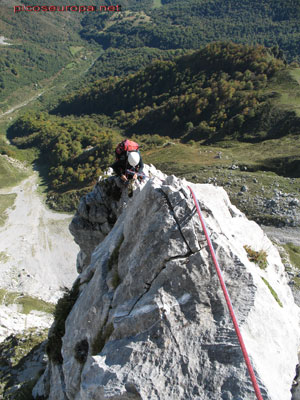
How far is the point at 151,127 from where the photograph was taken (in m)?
112

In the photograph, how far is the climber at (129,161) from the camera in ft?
47.1

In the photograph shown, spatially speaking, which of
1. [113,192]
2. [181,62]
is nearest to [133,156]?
[113,192]

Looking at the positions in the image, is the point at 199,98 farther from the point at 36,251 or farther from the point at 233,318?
the point at 233,318

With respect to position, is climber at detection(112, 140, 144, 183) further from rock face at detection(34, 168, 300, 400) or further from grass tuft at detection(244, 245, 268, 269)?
grass tuft at detection(244, 245, 268, 269)

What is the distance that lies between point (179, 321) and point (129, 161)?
9358 millimetres

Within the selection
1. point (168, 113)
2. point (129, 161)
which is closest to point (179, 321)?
point (129, 161)

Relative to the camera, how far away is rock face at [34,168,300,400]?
6.75 meters

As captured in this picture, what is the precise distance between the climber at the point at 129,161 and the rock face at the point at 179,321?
15.1 ft

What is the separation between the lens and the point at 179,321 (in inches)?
292

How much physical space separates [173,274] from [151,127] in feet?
360

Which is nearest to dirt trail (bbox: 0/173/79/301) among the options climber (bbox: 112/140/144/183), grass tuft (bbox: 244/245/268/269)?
climber (bbox: 112/140/144/183)

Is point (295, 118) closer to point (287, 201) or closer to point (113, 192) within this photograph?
point (287, 201)

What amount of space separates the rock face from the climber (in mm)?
4596

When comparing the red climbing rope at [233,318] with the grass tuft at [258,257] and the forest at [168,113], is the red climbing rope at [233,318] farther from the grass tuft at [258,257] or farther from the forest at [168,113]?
the forest at [168,113]
